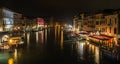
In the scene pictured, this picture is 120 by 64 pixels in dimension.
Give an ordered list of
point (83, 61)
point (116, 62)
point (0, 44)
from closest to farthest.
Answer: point (116, 62)
point (83, 61)
point (0, 44)

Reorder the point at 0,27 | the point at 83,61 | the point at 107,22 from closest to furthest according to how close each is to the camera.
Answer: the point at 83,61
the point at 107,22
the point at 0,27

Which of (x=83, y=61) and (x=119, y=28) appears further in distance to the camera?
(x=119, y=28)

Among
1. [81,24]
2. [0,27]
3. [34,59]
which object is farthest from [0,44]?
[81,24]

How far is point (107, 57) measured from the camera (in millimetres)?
36938

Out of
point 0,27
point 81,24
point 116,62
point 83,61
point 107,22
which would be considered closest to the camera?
point 116,62

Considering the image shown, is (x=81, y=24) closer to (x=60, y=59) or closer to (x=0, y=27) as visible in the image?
(x=0, y=27)

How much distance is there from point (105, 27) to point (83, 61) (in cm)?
2451

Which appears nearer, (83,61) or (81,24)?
(83,61)

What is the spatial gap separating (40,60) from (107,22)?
83.3ft

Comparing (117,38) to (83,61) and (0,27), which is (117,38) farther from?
(0,27)

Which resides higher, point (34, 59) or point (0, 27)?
point (0, 27)

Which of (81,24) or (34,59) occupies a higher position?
(81,24)

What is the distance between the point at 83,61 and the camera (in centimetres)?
3622

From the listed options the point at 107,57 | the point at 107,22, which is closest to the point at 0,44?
the point at 107,57
